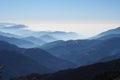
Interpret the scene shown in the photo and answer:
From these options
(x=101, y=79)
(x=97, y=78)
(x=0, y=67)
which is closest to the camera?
(x=0, y=67)

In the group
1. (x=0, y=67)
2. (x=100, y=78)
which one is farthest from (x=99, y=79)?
(x=0, y=67)

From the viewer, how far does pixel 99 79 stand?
165m

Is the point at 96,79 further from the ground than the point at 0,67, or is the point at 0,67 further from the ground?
the point at 0,67

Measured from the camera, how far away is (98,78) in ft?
554

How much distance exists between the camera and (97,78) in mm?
171625

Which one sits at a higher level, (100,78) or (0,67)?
(0,67)

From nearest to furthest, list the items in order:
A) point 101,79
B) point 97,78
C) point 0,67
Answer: point 0,67 < point 101,79 < point 97,78

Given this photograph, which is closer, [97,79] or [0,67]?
[0,67]

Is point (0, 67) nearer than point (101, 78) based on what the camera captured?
Yes

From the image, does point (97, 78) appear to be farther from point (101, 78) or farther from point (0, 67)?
point (0, 67)

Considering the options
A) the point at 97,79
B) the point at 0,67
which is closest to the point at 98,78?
the point at 97,79

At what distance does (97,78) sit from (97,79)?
2037mm

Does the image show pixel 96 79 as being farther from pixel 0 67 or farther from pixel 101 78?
pixel 0 67

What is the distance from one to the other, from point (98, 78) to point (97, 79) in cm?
100
